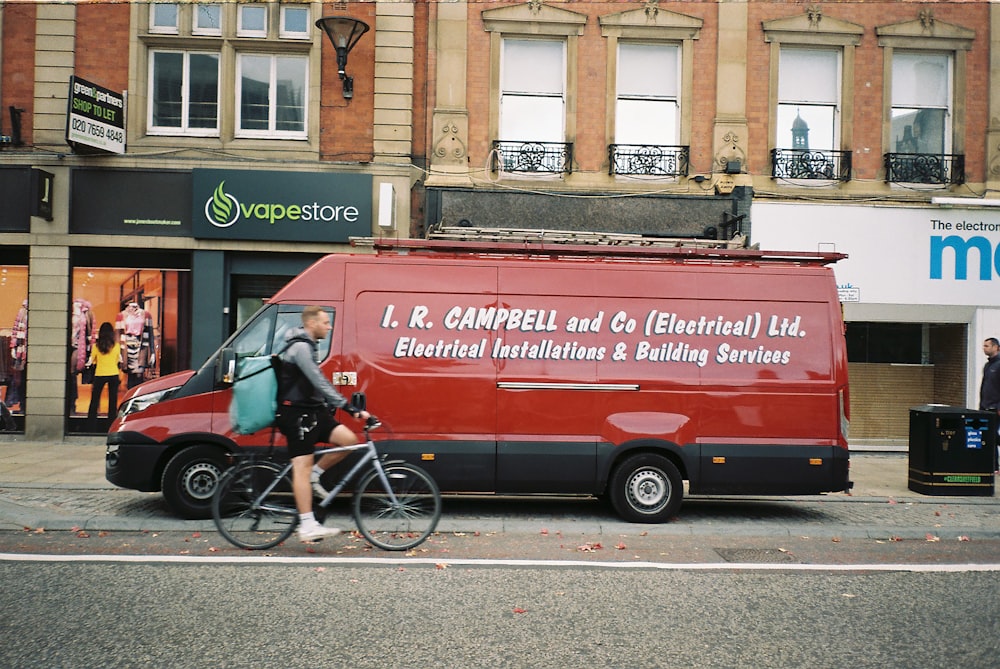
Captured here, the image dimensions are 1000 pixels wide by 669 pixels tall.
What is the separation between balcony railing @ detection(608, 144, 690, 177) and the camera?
14.8m

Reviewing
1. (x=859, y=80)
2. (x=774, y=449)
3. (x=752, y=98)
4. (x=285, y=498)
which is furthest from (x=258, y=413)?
(x=859, y=80)

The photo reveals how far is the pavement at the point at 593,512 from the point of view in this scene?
7.98m

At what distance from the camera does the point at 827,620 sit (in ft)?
16.9

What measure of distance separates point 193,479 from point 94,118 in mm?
7948

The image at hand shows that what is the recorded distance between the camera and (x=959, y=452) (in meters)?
10.4

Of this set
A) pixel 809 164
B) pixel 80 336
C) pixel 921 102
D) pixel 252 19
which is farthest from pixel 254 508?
pixel 921 102

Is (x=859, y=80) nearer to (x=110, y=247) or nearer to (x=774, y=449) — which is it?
(x=774, y=449)

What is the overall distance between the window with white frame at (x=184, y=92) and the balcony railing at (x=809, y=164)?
9.70 m

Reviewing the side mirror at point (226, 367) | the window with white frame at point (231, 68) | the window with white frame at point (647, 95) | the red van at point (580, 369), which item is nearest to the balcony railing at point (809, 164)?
the window with white frame at point (647, 95)

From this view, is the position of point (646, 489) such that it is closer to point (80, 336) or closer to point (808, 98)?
point (808, 98)

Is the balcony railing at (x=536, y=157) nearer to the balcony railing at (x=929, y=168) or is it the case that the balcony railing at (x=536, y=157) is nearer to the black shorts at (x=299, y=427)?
the balcony railing at (x=929, y=168)

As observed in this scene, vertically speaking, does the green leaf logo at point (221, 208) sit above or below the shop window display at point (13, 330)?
above

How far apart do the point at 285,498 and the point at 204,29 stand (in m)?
10.7

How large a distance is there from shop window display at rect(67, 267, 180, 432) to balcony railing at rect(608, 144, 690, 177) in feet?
25.6
